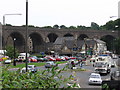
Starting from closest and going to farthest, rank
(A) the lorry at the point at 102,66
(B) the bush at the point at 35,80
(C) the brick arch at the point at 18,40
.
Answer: (B) the bush at the point at 35,80 → (A) the lorry at the point at 102,66 → (C) the brick arch at the point at 18,40

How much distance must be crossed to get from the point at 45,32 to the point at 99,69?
7420 centimetres

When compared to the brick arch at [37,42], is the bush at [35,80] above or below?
below

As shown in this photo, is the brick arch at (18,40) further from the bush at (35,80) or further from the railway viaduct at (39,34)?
the bush at (35,80)

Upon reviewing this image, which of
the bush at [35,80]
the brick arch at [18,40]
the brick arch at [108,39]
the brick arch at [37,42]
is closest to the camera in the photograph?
the bush at [35,80]

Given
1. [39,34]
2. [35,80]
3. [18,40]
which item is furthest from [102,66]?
[18,40]

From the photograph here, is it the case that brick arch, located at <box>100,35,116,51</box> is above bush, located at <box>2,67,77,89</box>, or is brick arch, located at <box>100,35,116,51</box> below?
above

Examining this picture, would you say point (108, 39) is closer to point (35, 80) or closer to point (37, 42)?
point (37, 42)

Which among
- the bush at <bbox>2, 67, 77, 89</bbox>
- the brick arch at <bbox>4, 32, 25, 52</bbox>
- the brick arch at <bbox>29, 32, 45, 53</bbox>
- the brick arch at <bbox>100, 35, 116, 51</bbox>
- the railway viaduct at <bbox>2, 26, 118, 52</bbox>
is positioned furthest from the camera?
the brick arch at <bbox>100, 35, 116, 51</bbox>

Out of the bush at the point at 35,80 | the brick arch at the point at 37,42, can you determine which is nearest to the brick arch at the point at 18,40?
the brick arch at the point at 37,42

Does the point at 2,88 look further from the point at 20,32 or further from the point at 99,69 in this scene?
the point at 20,32

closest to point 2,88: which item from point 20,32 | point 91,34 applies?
point 20,32

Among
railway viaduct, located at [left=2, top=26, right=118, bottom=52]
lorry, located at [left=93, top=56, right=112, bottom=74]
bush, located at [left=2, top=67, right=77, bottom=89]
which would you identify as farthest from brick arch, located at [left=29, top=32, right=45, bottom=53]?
bush, located at [left=2, top=67, right=77, bottom=89]

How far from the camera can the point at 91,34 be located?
11831 centimetres

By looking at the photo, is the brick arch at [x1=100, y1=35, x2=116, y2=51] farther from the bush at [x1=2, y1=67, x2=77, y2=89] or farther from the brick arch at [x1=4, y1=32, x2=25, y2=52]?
the bush at [x1=2, y1=67, x2=77, y2=89]
